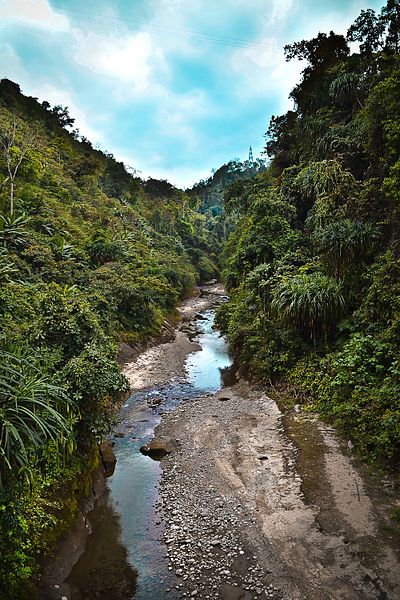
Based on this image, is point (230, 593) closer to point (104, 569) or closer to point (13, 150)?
point (104, 569)

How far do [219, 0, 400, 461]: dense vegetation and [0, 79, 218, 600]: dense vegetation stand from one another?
6.10m

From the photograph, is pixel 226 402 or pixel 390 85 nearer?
pixel 390 85

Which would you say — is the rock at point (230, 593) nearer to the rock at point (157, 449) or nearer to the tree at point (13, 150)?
the rock at point (157, 449)

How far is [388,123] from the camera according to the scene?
39.8ft

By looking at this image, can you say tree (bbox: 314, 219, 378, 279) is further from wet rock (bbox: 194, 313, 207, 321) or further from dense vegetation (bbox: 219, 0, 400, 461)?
wet rock (bbox: 194, 313, 207, 321)

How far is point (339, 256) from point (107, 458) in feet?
32.4

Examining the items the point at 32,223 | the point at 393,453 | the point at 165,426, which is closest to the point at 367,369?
the point at 393,453

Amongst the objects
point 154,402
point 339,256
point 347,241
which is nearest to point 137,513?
point 154,402

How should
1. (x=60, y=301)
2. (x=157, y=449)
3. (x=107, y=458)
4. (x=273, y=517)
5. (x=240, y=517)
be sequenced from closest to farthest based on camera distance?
(x=273, y=517) < (x=240, y=517) < (x=60, y=301) < (x=107, y=458) < (x=157, y=449)

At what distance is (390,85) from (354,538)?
12.5m

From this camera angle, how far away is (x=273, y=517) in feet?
24.4

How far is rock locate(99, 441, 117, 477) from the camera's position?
9766 millimetres

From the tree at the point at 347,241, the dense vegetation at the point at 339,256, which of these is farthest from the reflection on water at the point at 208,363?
the tree at the point at 347,241

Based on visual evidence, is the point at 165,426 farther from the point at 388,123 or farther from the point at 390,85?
the point at 390,85
